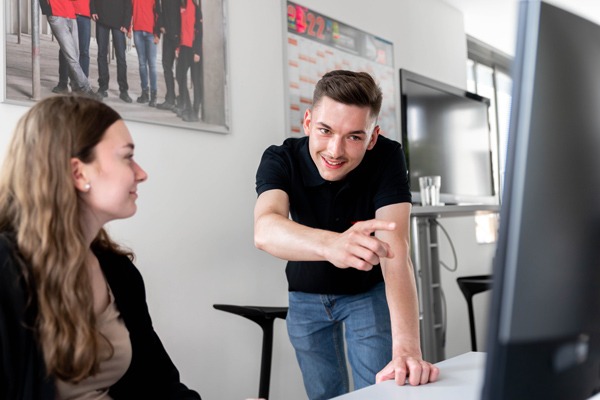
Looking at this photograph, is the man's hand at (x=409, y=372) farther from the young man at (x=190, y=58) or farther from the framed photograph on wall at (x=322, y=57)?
the framed photograph on wall at (x=322, y=57)

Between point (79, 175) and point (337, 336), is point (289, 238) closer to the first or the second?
point (79, 175)

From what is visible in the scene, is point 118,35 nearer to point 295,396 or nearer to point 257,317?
point 257,317

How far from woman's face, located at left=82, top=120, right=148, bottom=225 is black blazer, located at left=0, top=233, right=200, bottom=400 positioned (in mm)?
179

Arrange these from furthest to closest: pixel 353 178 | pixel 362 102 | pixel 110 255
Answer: pixel 353 178 < pixel 362 102 < pixel 110 255

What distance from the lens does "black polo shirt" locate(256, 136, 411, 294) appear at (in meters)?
1.84

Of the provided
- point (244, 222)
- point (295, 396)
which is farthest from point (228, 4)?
point (295, 396)

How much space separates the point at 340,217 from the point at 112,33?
42.2 inches

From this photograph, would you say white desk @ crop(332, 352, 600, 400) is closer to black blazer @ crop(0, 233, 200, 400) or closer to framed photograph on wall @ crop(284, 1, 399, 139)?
black blazer @ crop(0, 233, 200, 400)

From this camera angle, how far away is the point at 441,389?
1116 mm

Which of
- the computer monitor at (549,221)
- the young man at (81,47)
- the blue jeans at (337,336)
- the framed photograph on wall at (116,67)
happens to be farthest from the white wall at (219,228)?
the computer monitor at (549,221)

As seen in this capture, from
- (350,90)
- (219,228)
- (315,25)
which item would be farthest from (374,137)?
(315,25)

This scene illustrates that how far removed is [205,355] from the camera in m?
2.43

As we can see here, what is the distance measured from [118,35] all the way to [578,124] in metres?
1.97

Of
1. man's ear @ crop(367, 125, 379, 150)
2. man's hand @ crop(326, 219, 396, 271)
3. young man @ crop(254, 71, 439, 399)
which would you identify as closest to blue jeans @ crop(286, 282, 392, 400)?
young man @ crop(254, 71, 439, 399)
